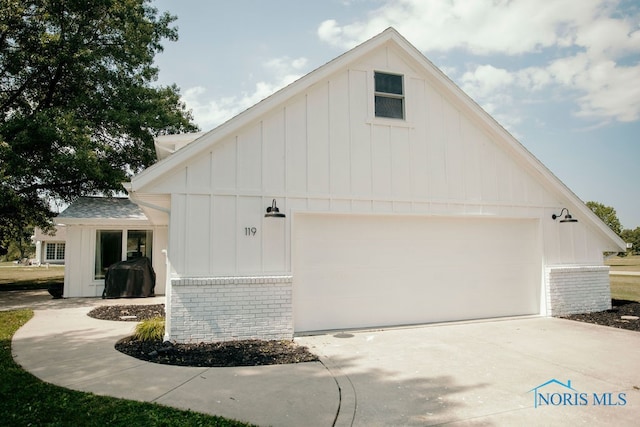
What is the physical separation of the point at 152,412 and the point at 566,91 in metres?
15.5

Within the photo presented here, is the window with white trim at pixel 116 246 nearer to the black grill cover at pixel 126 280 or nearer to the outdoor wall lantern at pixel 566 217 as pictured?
the black grill cover at pixel 126 280

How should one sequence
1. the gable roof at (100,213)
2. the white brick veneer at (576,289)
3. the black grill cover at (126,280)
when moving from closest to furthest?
the white brick veneer at (576,289) < the black grill cover at (126,280) < the gable roof at (100,213)

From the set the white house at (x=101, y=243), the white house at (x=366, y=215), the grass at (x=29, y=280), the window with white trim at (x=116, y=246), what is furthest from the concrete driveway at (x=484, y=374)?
the grass at (x=29, y=280)

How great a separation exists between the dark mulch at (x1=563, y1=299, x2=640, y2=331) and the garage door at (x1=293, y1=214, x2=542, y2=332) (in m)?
1.09

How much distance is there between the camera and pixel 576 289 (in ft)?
33.0

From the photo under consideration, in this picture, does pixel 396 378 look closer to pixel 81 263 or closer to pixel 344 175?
pixel 344 175

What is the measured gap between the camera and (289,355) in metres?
6.36

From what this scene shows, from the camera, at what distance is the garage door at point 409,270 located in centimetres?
812

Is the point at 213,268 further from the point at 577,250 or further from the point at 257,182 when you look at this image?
the point at 577,250

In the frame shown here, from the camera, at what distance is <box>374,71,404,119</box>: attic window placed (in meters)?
8.88

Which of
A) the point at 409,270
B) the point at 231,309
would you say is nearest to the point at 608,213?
the point at 409,270

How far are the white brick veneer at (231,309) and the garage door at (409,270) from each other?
0.51 m

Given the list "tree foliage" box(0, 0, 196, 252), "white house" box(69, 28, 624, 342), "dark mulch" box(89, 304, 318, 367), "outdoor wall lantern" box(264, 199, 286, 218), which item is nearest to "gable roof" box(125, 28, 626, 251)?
"white house" box(69, 28, 624, 342)

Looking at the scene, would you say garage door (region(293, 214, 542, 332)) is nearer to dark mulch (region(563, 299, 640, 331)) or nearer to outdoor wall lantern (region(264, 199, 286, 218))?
outdoor wall lantern (region(264, 199, 286, 218))
